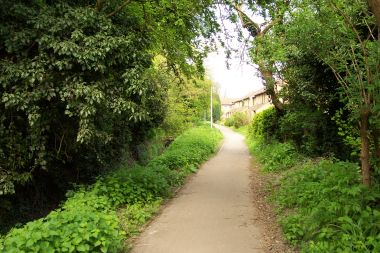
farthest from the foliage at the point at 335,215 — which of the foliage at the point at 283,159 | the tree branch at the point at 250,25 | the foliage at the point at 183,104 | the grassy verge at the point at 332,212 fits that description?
the foliage at the point at 183,104

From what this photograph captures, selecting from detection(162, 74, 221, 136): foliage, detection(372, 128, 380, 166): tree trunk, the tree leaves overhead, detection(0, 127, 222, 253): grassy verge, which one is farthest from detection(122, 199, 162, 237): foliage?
detection(162, 74, 221, 136): foliage

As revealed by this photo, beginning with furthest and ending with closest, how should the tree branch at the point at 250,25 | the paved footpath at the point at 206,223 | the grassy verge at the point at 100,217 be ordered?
the tree branch at the point at 250,25 < the paved footpath at the point at 206,223 < the grassy verge at the point at 100,217

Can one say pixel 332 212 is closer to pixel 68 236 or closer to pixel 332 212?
pixel 332 212

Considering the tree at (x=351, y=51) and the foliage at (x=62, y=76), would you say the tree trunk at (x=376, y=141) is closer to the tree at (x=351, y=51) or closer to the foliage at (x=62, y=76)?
the tree at (x=351, y=51)

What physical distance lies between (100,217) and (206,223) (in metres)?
2.54

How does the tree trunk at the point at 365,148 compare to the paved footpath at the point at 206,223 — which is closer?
the tree trunk at the point at 365,148

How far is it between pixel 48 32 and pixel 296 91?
970cm

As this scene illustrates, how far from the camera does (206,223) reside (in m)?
7.73

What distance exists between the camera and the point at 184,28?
11.4 m

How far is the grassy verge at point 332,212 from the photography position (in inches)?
206

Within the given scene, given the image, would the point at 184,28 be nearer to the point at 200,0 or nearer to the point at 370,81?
the point at 200,0

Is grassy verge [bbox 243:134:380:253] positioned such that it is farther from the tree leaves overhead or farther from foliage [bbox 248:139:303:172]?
foliage [bbox 248:139:303:172]

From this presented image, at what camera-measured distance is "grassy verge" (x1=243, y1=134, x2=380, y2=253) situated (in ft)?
17.1

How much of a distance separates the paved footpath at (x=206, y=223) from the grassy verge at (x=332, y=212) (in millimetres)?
800
